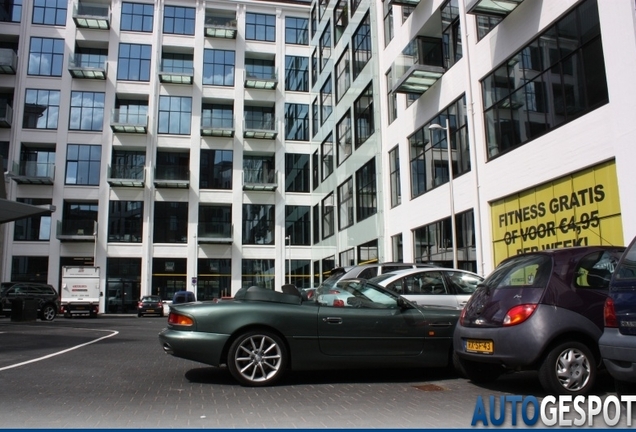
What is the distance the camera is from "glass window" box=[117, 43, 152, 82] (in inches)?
1710

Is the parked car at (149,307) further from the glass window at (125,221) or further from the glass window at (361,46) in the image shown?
the glass window at (361,46)

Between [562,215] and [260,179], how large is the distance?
1297 inches

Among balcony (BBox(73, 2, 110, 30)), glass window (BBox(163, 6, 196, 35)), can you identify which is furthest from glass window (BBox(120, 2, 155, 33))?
balcony (BBox(73, 2, 110, 30))

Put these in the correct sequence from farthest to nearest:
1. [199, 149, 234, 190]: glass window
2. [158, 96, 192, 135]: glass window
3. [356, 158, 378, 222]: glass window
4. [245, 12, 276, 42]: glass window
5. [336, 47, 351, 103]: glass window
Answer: [245, 12, 276, 42]: glass window → [199, 149, 234, 190]: glass window → [158, 96, 192, 135]: glass window → [336, 47, 351, 103]: glass window → [356, 158, 378, 222]: glass window

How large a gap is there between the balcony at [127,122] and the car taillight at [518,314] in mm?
39558

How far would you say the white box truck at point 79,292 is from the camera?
3097 cm

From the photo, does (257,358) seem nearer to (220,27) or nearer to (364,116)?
(364,116)

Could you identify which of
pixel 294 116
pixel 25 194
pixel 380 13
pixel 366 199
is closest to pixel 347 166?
pixel 366 199

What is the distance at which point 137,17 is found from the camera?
145 ft

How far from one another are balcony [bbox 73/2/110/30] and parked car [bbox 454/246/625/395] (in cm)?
4323

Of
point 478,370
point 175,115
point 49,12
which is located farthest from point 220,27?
point 478,370

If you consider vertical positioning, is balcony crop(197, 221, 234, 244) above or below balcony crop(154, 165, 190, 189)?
below

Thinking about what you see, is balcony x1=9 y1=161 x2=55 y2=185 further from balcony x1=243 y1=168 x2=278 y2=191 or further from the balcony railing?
balcony x1=243 y1=168 x2=278 y2=191

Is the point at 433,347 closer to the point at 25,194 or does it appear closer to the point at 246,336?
the point at 246,336
